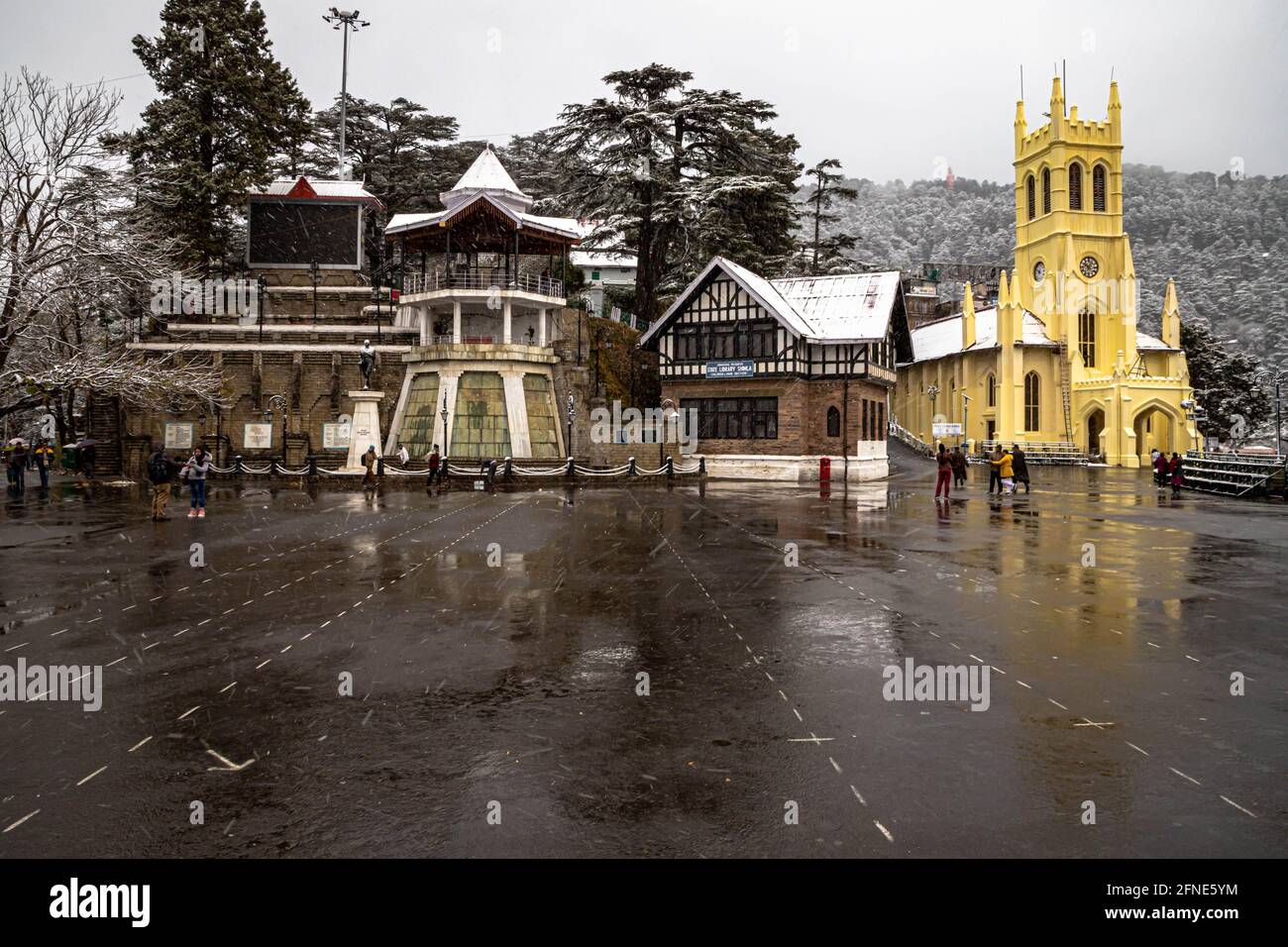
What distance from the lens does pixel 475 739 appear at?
5227 millimetres

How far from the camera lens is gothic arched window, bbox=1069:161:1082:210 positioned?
6275cm

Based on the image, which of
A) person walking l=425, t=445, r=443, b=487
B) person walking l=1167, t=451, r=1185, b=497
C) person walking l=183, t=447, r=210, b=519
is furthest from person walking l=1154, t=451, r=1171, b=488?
person walking l=183, t=447, r=210, b=519

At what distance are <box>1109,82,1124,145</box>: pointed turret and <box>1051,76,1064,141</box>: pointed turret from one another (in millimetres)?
4256

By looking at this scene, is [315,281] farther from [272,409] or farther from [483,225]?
[483,225]

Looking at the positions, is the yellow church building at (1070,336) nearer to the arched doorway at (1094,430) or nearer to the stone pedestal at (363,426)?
the arched doorway at (1094,430)

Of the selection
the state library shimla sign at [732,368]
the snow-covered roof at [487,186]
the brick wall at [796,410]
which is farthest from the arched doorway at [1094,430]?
the snow-covered roof at [487,186]

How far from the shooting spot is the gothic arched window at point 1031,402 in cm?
6091

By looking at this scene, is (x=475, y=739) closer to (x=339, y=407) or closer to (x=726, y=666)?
(x=726, y=666)

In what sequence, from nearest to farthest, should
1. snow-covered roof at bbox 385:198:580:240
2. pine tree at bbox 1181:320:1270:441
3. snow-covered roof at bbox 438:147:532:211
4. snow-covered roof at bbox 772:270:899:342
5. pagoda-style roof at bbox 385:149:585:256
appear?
snow-covered roof at bbox 385:198:580:240
pagoda-style roof at bbox 385:149:585:256
snow-covered roof at bbox 772:270:899:342
snow-covered roof at bbox 438:147:532:211
pine tree at bbox 1181:320:1270:441

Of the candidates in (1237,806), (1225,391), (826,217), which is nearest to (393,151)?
(826,217)

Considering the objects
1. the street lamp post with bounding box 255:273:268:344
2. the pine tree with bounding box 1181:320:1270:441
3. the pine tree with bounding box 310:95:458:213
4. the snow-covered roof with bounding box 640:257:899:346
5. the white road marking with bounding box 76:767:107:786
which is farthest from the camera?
the pine tree with bounding box 1181:320:1270:441

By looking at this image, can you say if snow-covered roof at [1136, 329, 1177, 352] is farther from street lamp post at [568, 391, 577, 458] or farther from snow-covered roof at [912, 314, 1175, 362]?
street lamp post at [568, 391, 577, 458]

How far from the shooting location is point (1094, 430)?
61.3 m
